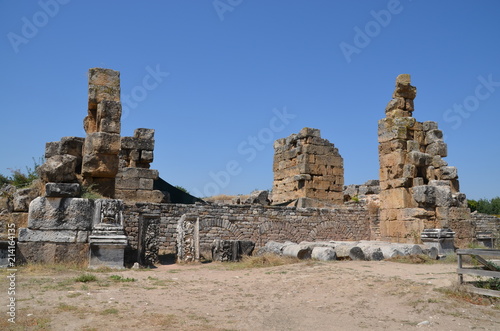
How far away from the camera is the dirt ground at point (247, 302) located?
4.98 meters

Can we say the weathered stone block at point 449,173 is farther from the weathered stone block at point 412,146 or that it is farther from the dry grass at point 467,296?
the dry grass at point 467,296

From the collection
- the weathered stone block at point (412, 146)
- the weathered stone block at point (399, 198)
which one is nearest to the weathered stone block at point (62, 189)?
the weathered stone block at point (399, 198)

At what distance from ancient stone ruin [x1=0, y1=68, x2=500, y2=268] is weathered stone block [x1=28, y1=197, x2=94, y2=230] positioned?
0.8 inches

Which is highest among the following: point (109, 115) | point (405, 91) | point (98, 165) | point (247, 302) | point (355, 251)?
point (405, 91)

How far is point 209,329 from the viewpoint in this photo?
15.6 feet

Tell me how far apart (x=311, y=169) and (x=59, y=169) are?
10.9m

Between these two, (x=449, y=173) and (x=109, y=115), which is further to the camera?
(x=449, y=173)

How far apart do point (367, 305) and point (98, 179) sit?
6.82 meters

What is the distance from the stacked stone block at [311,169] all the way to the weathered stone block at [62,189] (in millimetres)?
10376

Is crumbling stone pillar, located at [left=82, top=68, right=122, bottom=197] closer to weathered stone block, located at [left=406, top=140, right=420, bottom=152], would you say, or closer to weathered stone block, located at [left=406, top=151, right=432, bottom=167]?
weathered stone block, located at [left=406, top=151, right=432, bottom=167]

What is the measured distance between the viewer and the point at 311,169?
Answer: 17.8 meters

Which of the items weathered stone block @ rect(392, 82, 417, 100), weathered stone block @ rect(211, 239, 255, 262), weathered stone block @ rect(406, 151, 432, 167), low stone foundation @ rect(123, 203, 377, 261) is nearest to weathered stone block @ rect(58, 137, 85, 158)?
low stone foundation @ rect(123, 203, 377, 261)

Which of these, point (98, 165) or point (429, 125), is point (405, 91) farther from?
point (98, 165)

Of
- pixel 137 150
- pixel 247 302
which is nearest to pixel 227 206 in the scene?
pixel 137 150
